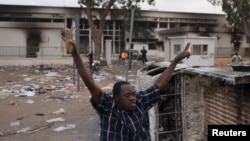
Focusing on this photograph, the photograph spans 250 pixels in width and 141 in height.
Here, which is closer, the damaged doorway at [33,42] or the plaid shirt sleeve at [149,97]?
the plaid shirt sleeve at [149,97]

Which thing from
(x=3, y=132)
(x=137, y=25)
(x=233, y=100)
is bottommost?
(x=3, y=132)

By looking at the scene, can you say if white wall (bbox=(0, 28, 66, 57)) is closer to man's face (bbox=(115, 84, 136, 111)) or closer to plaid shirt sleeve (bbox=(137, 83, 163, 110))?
plaid shirt sleeve (bbox=(137, 83, 163, 110))

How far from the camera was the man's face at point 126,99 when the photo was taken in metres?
2.47

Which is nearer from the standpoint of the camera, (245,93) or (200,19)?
(245,93)

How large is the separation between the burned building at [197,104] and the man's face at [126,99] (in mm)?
1858

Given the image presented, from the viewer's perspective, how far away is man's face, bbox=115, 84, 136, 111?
2473mm

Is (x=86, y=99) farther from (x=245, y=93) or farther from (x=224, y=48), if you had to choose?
(x=224, y=48)

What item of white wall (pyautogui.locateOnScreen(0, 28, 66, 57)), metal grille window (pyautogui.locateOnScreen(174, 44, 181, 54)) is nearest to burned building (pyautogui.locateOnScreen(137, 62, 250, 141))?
metal grille window (pyautogui.locateOnScreen(174, 44, 181, 54))

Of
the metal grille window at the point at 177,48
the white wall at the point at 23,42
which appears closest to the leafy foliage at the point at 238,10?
the metal grille window at the point at 177,48

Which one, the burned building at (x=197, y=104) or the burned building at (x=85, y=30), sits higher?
the burned building at (x=85, y=30)

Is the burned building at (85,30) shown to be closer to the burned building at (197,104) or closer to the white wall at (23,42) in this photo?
the white wall at (23,42)

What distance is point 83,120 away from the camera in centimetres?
822

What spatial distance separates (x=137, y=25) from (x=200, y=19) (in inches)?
361

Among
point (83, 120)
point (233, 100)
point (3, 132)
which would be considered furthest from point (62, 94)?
point (233, 100)
